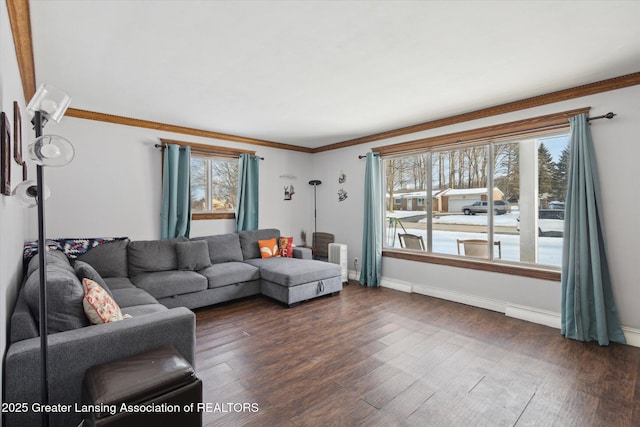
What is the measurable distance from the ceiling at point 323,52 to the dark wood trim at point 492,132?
289 mm

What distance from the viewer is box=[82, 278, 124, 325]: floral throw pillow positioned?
6.31 ft

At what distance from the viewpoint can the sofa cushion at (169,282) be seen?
11.5 ft

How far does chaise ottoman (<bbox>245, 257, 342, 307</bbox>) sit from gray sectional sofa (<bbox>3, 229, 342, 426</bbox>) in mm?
→ 13

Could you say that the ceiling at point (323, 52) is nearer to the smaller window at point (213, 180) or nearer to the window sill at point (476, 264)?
the smaller window at point (213, 180)

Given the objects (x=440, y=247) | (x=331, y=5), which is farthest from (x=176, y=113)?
(x=440, y=247)

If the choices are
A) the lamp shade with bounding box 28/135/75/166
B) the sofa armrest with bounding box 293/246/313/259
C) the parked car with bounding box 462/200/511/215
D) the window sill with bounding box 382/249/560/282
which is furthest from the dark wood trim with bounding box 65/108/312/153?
the parked car with bounding box 462/200/511/215


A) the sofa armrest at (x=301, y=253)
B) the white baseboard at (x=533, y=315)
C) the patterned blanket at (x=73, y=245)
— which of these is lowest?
the white baseboard at (x=533, y=315)

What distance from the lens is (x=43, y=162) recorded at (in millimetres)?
1350

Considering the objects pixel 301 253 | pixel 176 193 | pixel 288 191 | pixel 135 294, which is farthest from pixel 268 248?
pixel 135 294

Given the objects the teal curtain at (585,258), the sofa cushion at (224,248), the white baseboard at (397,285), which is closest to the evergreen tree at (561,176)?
the teal curtain at (585,258)

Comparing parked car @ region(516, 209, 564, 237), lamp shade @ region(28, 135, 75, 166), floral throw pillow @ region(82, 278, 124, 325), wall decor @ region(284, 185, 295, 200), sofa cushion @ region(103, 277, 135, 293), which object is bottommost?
sofa cushion @ region(103, 277, 135, 293)

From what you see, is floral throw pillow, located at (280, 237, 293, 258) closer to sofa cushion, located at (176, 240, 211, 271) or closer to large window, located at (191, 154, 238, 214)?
large window, located at (191, 154, 238, 214)

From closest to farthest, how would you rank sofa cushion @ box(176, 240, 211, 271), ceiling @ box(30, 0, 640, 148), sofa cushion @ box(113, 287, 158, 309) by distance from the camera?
1. ceiling @ box(30, 0, 640, 148)
2. sofa cushion @ box(113, 287, 158, 309)
3. sofa cushion @ box(176, 240, 211, 271)

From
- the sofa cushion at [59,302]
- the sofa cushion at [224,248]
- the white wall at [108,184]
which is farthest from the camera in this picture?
the sofa cushion at [224,248]
